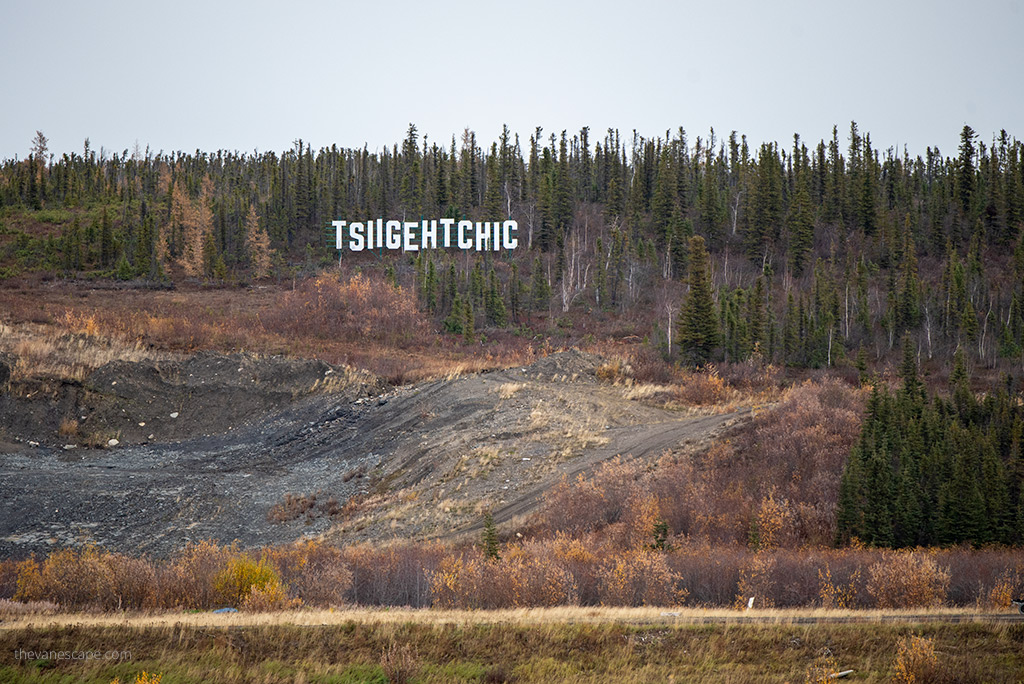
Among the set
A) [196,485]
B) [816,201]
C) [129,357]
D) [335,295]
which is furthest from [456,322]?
[816,201]

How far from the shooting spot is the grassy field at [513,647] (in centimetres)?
1000

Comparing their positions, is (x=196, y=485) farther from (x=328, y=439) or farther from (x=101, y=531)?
(x=328, y=439)

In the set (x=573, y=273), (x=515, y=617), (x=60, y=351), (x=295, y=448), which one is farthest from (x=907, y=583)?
(x=573, y=273)

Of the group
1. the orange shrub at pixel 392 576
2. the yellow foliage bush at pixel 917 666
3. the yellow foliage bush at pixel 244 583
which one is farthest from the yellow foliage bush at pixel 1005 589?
the yellow foliage bush at pixel 244 583

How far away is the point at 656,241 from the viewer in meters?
78.8

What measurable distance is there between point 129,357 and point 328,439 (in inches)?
578

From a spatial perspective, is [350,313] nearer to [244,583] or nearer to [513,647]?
[244,583]

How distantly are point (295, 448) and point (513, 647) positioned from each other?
2264cm

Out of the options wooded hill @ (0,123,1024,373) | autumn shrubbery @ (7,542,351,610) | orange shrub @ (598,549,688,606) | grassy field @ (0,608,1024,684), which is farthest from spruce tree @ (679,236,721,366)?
autumn shrubbery @ (7,542,351,610)

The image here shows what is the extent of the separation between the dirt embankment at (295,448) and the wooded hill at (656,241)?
19.8 m

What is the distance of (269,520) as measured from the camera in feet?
74.0

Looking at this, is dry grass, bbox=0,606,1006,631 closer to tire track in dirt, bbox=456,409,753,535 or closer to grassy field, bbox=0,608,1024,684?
grassy field, bbox=0,608,1024,684

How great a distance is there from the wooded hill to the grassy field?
3639 cm

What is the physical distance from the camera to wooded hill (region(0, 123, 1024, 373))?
56.4 m
